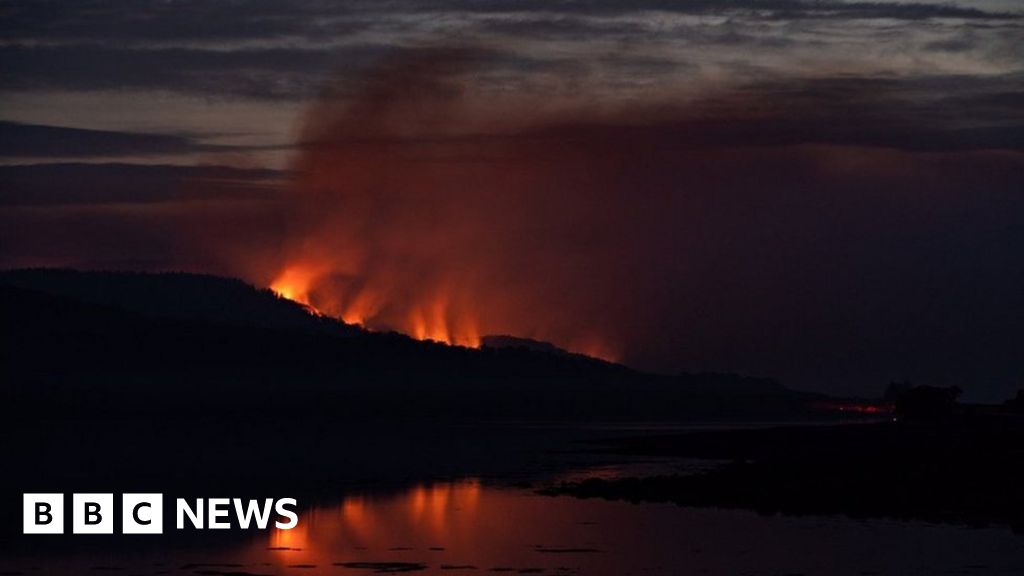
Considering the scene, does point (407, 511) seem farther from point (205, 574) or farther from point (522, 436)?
point (522, 436)

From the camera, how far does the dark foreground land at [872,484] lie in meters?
49.3

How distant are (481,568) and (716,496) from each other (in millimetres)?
15808

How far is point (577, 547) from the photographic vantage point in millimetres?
43094

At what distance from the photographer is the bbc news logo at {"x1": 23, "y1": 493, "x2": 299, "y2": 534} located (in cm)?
4703

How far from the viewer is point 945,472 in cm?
5475

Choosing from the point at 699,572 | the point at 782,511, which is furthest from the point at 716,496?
the point at 699,572

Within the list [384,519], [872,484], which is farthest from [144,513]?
[872,484]

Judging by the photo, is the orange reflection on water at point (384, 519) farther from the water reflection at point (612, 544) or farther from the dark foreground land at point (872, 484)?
the dark foreground land at point (872, 484)

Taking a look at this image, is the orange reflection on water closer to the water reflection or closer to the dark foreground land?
the water reflection

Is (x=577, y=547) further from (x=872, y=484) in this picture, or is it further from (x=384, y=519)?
(x=872, y=484)

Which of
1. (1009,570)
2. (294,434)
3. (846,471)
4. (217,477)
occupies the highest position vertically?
(1009,570)

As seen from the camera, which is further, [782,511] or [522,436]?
[522,436]

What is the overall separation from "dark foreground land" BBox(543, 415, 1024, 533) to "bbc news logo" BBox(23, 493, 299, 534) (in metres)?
10.3

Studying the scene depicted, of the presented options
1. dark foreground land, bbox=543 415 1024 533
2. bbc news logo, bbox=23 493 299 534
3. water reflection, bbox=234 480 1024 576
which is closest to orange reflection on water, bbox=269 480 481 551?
water reflection, bbox=234 480 1024 576
